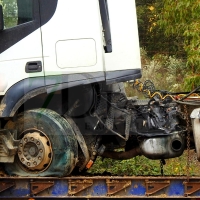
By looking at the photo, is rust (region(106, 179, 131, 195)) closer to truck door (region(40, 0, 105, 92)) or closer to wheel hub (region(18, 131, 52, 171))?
wheel hub (region(18, 131, 52, 171))

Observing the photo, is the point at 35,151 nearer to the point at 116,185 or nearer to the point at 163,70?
the point at 116,185

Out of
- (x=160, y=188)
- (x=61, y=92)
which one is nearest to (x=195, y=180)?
(x=160, y=188)

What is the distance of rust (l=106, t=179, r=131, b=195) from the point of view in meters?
6.11

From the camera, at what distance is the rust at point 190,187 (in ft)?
19.9

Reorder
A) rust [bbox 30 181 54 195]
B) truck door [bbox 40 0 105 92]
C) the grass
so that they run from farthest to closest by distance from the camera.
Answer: the grass
rust [bbox 30 181 54 195]
truck door [bbox 40 0 105 92]

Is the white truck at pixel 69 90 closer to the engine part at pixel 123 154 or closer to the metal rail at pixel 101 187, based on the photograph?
the metal rail at pixel 101 187

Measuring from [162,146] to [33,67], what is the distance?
1684mm

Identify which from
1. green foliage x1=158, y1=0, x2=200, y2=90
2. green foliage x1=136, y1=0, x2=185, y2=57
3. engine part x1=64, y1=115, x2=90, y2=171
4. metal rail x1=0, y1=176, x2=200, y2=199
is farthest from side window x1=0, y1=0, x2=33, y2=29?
green foliage x1=136, y1=0, x2=185, y2=57

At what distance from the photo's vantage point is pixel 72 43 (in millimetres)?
5953

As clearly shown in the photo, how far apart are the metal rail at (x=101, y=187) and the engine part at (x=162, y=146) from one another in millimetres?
304

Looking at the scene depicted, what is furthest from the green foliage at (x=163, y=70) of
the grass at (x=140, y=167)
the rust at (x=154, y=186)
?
the rust at (x=154, y=186)

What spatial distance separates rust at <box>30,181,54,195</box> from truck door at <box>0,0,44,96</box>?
3.34ft

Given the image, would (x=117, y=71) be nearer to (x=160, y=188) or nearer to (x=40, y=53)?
(x=40, y=53)

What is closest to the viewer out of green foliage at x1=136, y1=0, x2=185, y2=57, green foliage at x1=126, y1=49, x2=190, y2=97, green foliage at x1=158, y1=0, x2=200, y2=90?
green foliage at x1=158, y1=0, x2=200, y2=90
